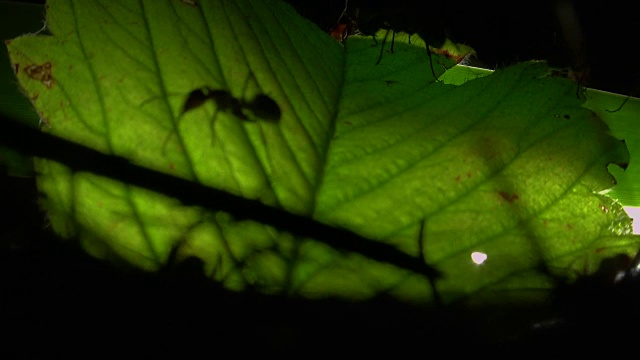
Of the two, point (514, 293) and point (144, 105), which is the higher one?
point (144, 105)

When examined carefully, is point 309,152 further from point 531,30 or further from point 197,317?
point 531,30

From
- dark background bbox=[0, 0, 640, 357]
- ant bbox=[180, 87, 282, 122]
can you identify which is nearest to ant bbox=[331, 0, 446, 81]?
ant bbox=[180, 87, 282, 122]

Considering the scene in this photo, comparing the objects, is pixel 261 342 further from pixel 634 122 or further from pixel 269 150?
pixel 634 122

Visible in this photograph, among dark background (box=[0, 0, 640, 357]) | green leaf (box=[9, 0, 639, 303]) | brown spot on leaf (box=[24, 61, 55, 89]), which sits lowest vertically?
dark background (box=[0, 0, 640, 357])

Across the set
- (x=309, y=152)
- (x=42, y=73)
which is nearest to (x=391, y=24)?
(x=309, y=152)

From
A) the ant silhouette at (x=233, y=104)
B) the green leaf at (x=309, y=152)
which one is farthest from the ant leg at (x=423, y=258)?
the ant silhouette at (x=233, y=104)

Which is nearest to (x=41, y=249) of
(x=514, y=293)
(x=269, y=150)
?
(x=269, y=150)

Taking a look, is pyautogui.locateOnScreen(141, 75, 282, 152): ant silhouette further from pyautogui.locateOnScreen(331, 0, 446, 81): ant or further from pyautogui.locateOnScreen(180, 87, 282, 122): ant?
pyautogui.locateOnScreen(331, 0, 446, 81): ant
